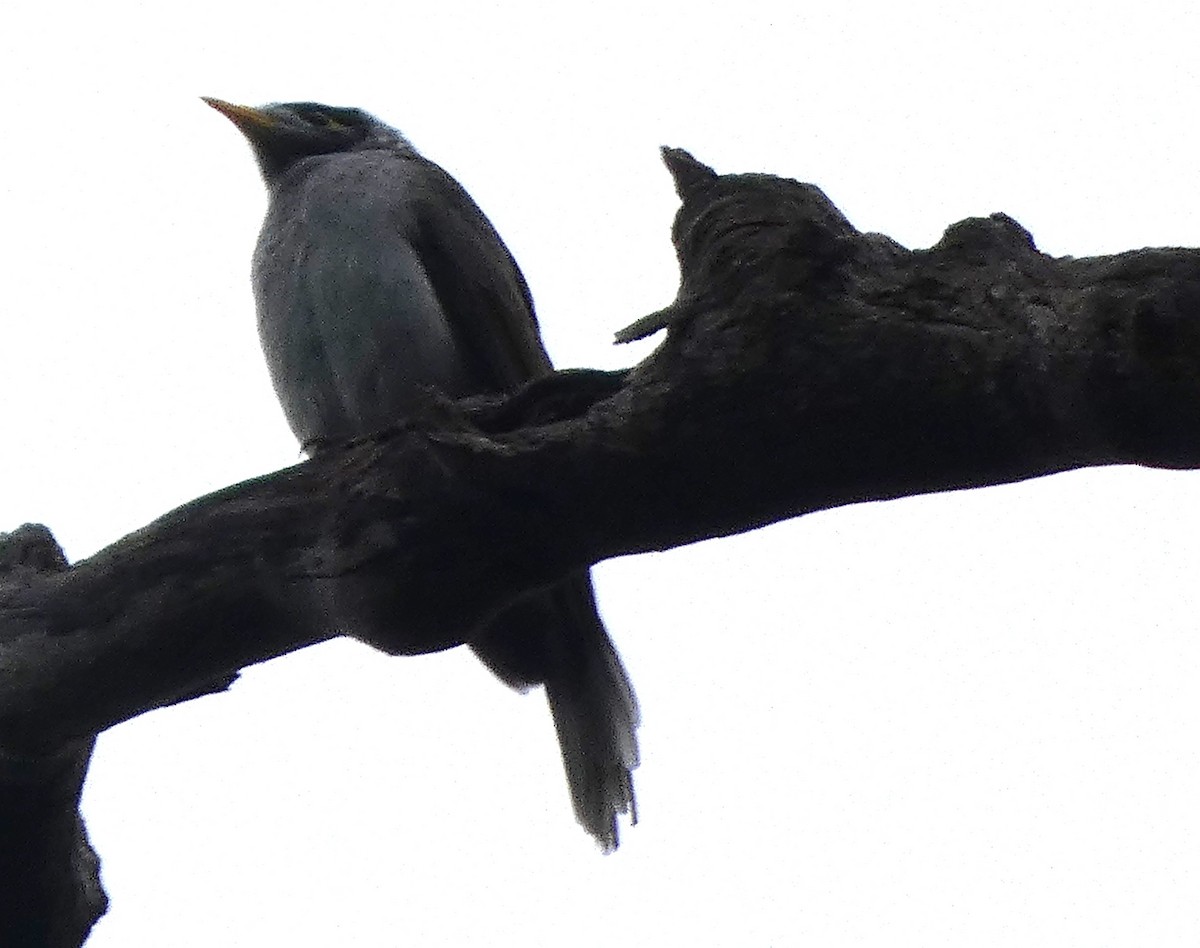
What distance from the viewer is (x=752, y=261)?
3.47 meters

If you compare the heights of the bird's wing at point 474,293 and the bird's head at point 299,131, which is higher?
the bird's head at point 299,131

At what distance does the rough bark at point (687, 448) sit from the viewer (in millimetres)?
3078

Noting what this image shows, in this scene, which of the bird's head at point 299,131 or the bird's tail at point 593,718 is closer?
the bird's tail at point 593,718

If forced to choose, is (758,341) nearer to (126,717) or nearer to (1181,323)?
(1181,323)

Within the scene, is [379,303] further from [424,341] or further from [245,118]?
[245,118]

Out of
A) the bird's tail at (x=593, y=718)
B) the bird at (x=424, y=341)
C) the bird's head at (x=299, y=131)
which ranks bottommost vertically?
the bird's tail at (x=593, y=718)

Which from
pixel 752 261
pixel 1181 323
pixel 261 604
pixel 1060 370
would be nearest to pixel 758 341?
pixel 752 261

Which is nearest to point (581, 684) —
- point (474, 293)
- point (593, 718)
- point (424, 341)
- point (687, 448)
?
point (593, 718)

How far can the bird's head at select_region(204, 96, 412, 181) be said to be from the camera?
7207mm

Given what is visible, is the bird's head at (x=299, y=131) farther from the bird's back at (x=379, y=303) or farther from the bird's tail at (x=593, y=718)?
the bird's tail at (x=593, y=718)

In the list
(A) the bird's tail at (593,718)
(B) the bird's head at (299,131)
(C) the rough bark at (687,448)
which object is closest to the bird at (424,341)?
(A) the bird's tail at (593,718)

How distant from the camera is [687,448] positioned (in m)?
3.33

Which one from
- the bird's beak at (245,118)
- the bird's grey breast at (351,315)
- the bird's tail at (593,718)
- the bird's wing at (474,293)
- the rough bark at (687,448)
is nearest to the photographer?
the rough bark at (687,448)

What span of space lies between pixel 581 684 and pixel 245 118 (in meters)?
2.92
